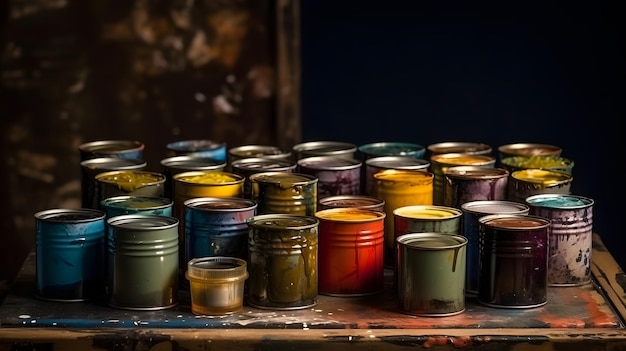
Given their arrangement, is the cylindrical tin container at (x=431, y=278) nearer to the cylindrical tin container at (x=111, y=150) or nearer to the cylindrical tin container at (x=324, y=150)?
the cylindrical tin container at (x=324, y=150)

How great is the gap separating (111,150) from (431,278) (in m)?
0.94

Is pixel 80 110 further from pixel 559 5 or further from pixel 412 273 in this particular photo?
pixel 412 273

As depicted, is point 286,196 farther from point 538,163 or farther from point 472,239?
point 538,163

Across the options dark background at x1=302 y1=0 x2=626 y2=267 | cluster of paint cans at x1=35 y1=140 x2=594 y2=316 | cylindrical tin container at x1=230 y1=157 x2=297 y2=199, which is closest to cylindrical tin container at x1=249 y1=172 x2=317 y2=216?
cluster of paint cans at x1=35 y1=140 x2=594 y2=316

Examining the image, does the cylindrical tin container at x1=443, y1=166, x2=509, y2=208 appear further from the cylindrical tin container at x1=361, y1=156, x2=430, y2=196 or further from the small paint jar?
the small paint jar

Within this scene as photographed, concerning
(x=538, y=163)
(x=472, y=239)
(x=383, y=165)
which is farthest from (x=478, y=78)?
(x=472, y=239)

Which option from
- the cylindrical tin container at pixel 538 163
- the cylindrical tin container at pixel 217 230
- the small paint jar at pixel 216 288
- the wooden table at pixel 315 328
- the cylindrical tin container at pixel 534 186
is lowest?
the wooden table at pixel 315 328

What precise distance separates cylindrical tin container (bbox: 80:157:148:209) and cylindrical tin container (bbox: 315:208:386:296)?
18.8 inches

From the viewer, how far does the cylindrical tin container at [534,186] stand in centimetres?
223

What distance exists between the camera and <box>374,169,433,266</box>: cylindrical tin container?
2221 mm

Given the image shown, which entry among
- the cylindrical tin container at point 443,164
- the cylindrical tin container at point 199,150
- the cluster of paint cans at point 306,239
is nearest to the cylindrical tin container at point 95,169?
the cluster of paint cans at point 306,239

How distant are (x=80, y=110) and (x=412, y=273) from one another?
6.39ft

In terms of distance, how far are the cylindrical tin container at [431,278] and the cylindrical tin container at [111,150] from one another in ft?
2.68

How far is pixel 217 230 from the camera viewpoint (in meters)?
2.00
